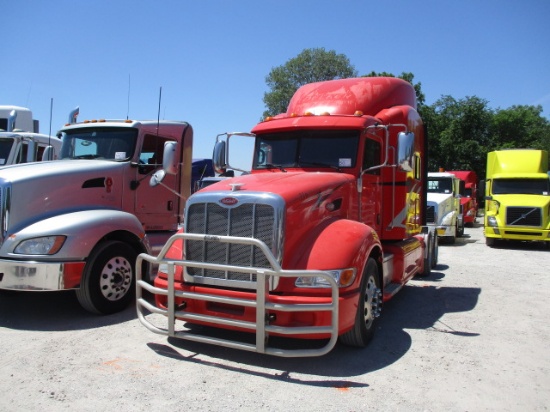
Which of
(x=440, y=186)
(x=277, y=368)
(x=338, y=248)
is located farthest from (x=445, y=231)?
(x=277, y=368)

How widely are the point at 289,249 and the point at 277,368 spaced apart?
112 cm

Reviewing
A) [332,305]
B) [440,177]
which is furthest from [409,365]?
[440,177]

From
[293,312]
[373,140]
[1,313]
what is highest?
[373,140]

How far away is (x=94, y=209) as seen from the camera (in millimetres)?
6293

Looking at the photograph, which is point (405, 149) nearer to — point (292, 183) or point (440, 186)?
point (292, 183)

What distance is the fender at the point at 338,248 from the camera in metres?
4.20

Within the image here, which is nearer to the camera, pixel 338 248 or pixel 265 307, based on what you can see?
pixel 265 307

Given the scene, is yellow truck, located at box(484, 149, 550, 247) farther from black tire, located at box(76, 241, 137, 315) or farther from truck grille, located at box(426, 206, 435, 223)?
black tire, located at box(76, 241, 137, 315)

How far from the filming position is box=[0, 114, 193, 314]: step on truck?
17.5ft

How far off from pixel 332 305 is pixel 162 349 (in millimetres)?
1974

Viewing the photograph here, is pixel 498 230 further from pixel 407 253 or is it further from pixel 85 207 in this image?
pixel 85 207

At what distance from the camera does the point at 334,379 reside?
4.03 m

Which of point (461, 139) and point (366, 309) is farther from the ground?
point (461, 139)

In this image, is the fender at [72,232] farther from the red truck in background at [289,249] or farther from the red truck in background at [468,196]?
the red truck in background at [468,196]
